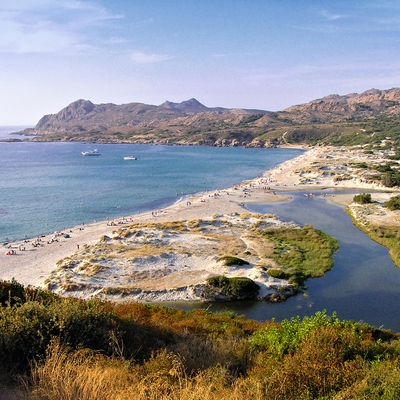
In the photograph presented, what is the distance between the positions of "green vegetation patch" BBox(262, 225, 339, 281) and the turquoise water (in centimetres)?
2314

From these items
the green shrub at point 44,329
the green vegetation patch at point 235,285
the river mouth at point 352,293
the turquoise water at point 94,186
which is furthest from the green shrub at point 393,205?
the green shrub at point 44,329

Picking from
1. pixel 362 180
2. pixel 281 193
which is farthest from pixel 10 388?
pixel 362 180

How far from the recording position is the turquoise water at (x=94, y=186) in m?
47.1

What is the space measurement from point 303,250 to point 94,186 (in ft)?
161

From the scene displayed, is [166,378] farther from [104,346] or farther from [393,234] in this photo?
[393,234]

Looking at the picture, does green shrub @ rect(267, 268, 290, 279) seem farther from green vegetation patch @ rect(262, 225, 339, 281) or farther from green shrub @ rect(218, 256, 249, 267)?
green shrub @ rect(218, 256, 249, 267)

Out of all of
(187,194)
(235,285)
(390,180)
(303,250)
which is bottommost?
(235,285)

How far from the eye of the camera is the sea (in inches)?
924

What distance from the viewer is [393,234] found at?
35.7 m

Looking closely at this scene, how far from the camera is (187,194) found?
6325cm

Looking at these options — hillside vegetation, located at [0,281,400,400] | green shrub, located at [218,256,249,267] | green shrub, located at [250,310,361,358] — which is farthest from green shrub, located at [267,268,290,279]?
hillside vegetation, located at [0,281,400,400]

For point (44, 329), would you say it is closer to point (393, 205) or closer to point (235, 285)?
point (235, 285)

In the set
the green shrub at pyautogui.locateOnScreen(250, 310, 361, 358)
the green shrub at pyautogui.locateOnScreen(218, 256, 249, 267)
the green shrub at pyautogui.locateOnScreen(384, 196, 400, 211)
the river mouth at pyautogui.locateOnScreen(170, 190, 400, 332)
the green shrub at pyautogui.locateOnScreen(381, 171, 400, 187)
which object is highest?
the green shrub at pyautogui.locateOnScreen(381, 171, 400, 187)

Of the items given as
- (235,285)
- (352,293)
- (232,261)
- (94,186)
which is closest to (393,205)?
(352,293)
